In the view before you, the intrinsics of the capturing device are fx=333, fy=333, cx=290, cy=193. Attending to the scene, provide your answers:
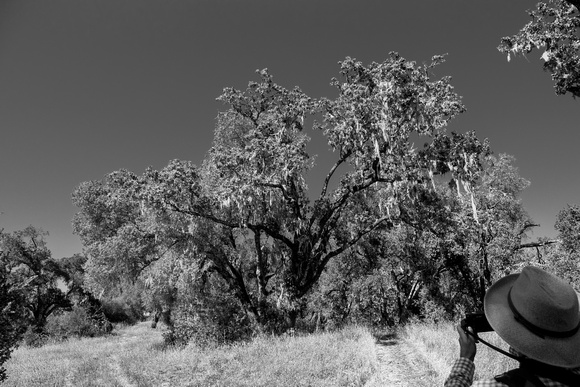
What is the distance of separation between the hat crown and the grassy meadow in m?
6.19

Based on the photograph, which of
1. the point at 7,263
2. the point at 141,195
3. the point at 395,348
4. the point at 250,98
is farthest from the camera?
the point at 250,98

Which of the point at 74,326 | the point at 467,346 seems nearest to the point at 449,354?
the point at 467,346

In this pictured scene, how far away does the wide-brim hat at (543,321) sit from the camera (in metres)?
1.63

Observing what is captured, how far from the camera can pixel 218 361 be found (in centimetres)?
1116

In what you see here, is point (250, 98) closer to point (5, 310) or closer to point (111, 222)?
point (5, 310)

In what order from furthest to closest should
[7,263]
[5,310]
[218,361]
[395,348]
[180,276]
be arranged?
1. [180,276]
2. [395,348]
3. [218,361]
4. [7,263]
5. [5,310]

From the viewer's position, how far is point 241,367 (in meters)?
10.0

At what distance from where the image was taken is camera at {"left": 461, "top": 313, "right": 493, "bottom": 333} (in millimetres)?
2121

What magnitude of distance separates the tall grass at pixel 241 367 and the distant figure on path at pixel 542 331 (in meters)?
7.23

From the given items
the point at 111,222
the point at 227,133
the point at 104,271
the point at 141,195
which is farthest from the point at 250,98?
the point at 111,222

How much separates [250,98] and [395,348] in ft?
46.3

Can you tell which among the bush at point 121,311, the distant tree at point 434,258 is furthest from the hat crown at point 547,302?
the bush at point 121,311

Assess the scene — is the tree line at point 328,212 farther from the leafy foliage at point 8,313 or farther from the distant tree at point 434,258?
the leafy foliage at point 8,313

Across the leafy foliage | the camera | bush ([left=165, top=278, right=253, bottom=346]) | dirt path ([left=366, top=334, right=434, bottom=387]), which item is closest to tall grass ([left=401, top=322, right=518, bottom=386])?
dirt path ([left=366, top=334, right=434, bottom=387])
